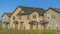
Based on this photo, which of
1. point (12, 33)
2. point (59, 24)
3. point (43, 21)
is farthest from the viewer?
point (43, 21)

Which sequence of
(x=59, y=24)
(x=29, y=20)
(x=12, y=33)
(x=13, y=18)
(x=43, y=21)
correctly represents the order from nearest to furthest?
(x=12, y=33), (x=59, y=24), (x=43, y=21), (x=29, y=20), (x=13, y=18)

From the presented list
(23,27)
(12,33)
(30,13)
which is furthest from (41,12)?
(12,33)

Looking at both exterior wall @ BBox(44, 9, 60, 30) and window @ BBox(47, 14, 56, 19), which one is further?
window @ BBox(47, 14, 56, 19)

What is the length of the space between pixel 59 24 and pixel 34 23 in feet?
23.8

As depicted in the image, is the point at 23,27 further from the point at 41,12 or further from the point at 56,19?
the point at 56,19

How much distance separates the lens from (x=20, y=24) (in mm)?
55438

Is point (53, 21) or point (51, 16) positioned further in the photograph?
point (51, 16)

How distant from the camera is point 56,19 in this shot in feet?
154

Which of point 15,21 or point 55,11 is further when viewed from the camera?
point 15,21

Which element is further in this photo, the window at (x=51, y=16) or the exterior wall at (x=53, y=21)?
the window at (x=51, y=16)

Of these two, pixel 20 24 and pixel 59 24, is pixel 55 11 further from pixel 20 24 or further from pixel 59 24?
pixel 20 24

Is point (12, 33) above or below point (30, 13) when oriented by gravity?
below

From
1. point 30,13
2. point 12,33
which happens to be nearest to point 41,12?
point 30,13

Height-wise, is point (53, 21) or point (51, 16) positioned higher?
point (51, 16)
